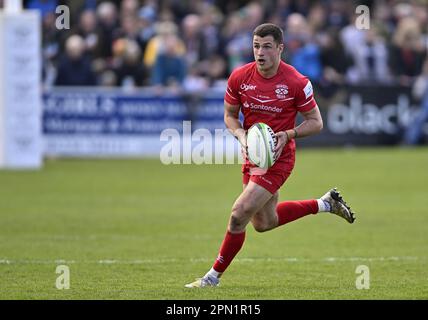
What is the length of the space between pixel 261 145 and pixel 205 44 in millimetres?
17713

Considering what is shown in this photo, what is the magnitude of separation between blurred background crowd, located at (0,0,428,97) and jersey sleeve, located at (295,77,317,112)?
15.2m

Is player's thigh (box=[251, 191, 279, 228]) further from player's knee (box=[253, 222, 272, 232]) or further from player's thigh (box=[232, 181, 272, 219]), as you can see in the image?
player's thigh (box=[232, 181, 272, 219])

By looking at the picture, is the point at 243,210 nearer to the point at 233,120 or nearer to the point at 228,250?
the point at 228,250

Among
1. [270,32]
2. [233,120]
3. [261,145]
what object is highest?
[270,32]

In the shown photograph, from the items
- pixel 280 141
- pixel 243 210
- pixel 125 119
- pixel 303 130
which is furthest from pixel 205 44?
pixel 243 210

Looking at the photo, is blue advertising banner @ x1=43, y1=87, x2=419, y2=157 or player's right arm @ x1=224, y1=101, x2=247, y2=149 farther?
blue advertising banner @ x1=43, y1=87, x2=419, y2=157

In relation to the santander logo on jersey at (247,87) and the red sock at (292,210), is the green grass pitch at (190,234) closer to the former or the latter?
the red sock at (292,210)

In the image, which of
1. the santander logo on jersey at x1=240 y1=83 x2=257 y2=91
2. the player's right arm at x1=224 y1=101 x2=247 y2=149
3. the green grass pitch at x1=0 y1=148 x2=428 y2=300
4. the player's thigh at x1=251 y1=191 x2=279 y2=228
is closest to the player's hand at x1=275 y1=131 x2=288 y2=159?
the player's right arm at x1=224 y1=101 x2=247 y2=149

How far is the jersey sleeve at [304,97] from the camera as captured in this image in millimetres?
10070

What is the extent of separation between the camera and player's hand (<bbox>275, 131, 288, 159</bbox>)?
984 cm

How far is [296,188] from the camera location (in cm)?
1973

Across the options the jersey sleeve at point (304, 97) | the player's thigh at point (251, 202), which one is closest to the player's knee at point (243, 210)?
the player's thigh at point (251, 202)

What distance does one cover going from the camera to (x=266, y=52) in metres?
9.88
